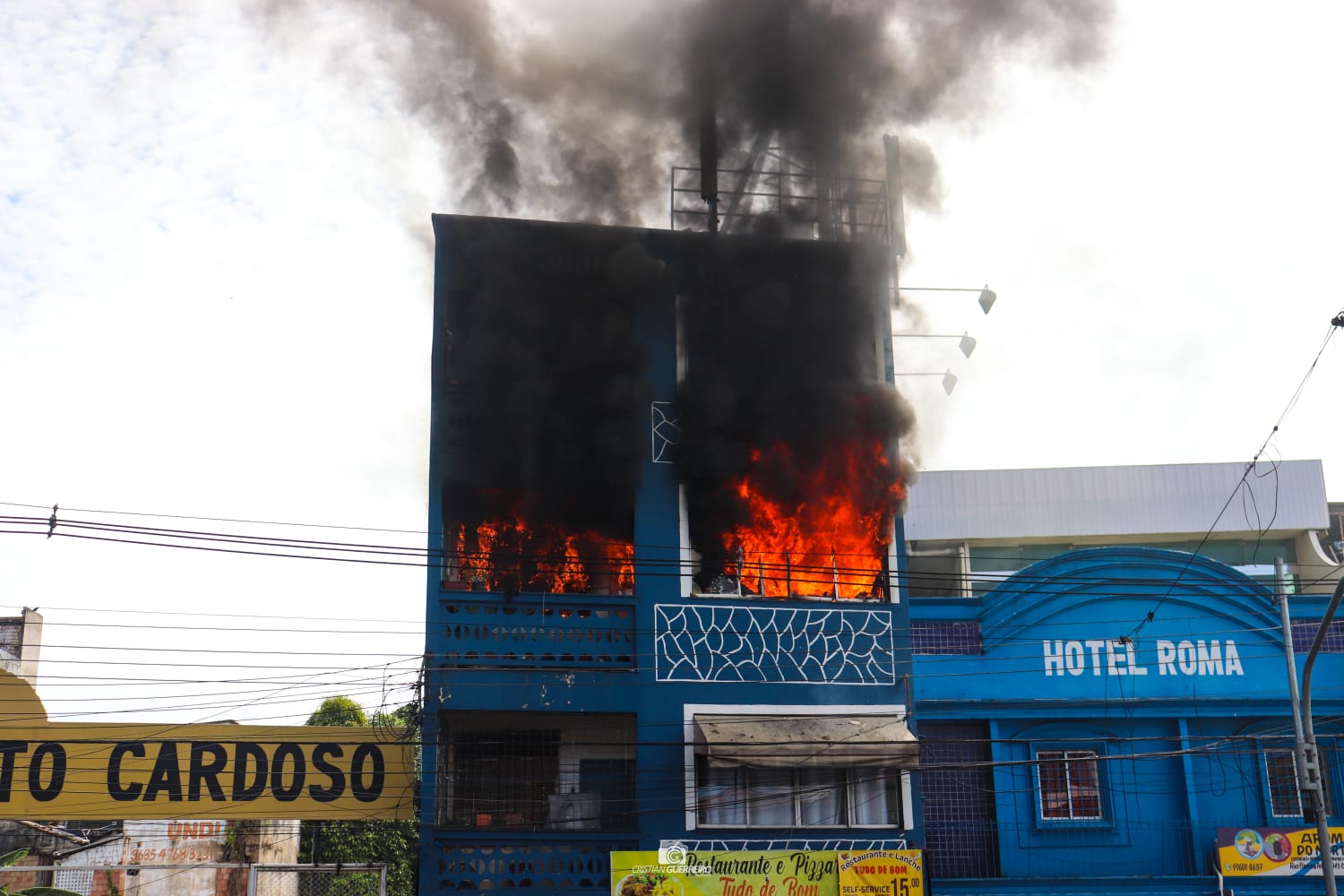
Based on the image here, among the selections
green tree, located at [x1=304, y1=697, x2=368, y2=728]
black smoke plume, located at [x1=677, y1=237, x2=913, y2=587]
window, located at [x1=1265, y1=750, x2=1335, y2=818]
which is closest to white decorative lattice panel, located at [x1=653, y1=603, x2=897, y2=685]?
black smoke plume, located at [x1=677, y1=237, x2=913, y2=587]

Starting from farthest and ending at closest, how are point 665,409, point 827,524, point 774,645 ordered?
1. point 827,524
2. point 665,409
3. point 774,645

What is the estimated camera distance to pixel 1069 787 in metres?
23.8

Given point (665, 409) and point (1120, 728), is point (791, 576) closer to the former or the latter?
point (665, 409)

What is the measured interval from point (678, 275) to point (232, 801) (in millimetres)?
11698

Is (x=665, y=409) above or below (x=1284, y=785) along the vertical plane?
above

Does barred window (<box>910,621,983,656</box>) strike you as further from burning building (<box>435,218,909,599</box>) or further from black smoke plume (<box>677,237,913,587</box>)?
black smoke plume (<box>677,237,913,587</box>)

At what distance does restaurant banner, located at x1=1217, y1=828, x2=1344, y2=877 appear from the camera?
902 inches

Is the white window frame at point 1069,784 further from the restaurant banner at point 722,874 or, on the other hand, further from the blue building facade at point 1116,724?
the restaurant banner at point 722,874

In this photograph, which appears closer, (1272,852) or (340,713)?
(1272,852)

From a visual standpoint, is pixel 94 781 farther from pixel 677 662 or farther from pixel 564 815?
pixel 677 662

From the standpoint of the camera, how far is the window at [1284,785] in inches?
941

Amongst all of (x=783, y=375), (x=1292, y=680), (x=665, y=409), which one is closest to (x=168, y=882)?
(x=665, y=409)

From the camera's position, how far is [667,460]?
75.8ft

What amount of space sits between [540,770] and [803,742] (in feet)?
15.9
